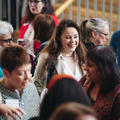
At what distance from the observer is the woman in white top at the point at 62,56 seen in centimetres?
430

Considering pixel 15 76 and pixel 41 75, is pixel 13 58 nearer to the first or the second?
pixel 15 76

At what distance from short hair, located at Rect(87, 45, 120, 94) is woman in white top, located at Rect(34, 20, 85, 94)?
1.31 meters

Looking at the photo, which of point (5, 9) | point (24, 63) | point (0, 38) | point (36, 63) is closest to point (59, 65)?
point (36, 63)

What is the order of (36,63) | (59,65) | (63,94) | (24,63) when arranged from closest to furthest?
(63,94) < (24,63) < (59,65) < (36,63)

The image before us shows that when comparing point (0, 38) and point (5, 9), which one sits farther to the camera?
point (5, 9)

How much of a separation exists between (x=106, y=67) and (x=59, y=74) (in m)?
0.44

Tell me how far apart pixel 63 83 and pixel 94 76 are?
873 millimetres

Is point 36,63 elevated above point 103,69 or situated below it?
below

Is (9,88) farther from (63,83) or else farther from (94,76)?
(63,83)

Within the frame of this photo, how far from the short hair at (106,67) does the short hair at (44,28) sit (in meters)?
1.97

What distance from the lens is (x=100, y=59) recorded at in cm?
297

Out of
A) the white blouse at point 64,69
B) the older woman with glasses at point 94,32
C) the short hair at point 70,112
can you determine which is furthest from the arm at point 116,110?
the older woman with glasses at point 94,32

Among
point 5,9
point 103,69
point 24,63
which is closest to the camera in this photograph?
point 103,69

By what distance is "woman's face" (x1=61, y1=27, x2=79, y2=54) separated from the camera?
14.4 feet
